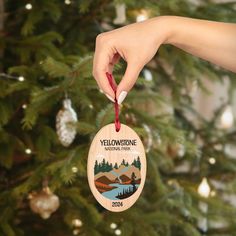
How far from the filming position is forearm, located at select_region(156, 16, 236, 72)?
68cm

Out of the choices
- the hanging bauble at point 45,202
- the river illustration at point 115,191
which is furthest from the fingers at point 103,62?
the hanging bauble at point 45,202

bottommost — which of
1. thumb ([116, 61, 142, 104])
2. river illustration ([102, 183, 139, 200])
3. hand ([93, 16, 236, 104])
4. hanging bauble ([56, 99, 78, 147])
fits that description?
hanging bauble ([56, 99, 78, 147])

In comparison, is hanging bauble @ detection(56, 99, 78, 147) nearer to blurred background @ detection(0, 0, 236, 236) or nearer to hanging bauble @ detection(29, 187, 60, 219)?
blurred background @ detection(0, 0, 236, 236)

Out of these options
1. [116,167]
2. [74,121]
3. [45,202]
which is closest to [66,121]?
[74,121]

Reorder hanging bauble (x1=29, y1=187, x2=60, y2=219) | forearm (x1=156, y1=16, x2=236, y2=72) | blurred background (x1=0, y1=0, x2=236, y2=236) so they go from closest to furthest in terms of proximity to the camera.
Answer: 1. forearm (x1=156, y1=16, x2=236, y2=72)
2. blurred background (x1=0, y1=0, x2=236, y2=236)
3. hanging bauble (x1=29, y1=187, x2=60, y2=219)

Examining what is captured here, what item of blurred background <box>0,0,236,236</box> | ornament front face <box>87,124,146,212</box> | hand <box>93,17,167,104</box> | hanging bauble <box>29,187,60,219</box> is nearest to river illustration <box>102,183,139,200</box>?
ornament front face <box>87,124,146,212</box>

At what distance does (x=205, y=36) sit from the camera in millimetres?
688

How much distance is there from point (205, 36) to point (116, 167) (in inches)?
8.5

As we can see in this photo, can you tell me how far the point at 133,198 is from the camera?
0.74 m

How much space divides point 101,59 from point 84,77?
14.2 inches

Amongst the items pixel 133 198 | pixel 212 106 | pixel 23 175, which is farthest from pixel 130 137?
pixel 212 106

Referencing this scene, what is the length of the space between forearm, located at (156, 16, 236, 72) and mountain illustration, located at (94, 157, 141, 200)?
176 mm

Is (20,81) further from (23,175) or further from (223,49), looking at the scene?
(223,49)

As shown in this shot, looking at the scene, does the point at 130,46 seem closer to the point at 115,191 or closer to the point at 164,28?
the point at 164,28
